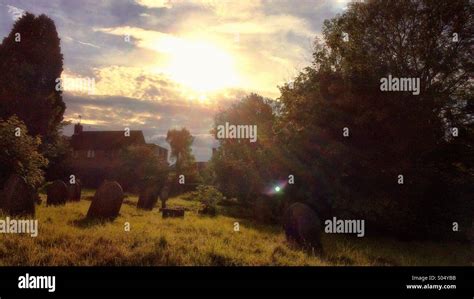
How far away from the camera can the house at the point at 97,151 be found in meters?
60.9

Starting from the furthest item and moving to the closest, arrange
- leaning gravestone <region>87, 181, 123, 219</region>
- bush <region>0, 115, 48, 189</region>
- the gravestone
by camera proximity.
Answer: the gravestone < bush <region>0, 115, 48, 189</region> < leaning gravestone <region>87, 181, 123, 219</region>

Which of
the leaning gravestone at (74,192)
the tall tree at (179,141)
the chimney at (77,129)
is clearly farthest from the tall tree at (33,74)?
the tall tree at (179,141)

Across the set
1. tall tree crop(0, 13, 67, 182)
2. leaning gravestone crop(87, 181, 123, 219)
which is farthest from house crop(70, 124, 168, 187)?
leaning gravestone crop(87, 181, 123, 219)

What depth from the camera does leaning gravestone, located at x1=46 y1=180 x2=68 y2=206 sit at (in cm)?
2453

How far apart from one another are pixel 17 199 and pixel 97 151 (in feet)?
172

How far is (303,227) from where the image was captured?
1512 centimetres

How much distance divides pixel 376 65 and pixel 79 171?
51.0m

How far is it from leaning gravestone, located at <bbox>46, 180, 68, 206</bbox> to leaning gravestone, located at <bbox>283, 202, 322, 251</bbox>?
15815 mm

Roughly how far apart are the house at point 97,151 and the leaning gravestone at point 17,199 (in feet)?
141

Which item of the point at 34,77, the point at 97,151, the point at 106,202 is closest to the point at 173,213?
the point at 106,202

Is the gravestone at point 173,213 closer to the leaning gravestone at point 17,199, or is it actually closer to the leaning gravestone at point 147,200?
Result: the leaning gravestone at point 147,200
